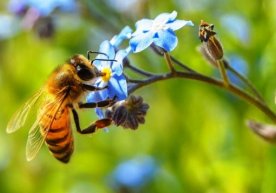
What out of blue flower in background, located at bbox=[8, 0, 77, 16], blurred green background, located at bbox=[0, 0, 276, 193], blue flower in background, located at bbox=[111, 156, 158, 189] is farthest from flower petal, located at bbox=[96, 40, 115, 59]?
blue flower in background, located at bbox=[111, 156, 158, 189]

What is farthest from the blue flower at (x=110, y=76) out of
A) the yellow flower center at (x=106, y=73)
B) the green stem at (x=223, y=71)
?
the green stem at (x=223, y=71)

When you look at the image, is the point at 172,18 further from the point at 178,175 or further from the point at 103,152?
the point at 103,152

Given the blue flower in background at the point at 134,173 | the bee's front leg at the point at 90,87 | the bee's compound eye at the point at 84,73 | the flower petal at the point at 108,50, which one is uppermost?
the blue flower in background at the point at 134,173

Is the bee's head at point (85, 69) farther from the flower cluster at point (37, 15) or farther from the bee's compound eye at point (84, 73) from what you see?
the flower cluster at point (37, 15)

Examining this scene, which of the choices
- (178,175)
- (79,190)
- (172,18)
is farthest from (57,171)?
(172,18)

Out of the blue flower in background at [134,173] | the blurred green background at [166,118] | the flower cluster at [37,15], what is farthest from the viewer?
the blue flower in background at [134,173]

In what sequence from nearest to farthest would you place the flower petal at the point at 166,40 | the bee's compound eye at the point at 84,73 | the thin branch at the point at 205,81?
1. the flower petal at the point at 166,40
2. the thin branch at the point at 205,81
3. the bee's compound eye at the point at 84,73

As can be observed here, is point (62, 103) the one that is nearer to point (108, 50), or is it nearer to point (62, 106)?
point (62, 106)
